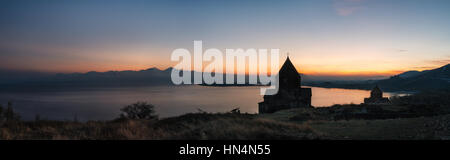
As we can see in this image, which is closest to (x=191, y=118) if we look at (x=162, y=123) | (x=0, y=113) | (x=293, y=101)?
(x=162, y=123)

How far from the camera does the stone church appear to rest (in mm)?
27875

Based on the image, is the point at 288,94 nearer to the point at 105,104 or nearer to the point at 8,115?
the point at 8,115

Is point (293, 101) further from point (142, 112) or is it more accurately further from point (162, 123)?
point (162, 123)

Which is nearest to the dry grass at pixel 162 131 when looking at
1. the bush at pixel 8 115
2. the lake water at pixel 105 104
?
the bush at pixel 8 115

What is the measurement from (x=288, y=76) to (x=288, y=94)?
7.39ft

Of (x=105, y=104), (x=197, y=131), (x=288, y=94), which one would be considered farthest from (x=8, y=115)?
(x=105, y=104)

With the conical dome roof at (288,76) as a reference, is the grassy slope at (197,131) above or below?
below

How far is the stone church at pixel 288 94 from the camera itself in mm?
27875

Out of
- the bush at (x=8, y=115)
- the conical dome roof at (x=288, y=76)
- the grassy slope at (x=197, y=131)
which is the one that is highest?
the conical dome roof at (x=288, y=76)

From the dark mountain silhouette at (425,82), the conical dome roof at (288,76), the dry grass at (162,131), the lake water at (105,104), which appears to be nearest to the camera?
the dry grass at (162,131)

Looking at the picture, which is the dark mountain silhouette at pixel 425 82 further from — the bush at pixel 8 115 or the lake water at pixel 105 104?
the bush at pixel 8 115

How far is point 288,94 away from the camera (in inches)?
1101

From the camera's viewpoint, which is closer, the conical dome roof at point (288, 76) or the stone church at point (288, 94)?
the stone church at point (288, 94)
